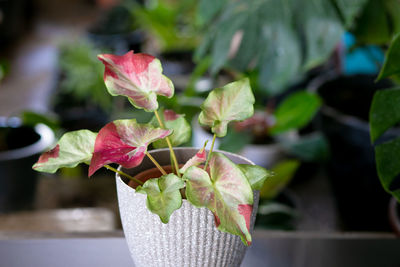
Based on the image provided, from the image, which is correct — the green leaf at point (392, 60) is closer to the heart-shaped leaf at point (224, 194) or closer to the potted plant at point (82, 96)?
the heart-shaped leaf at point (224, 194)

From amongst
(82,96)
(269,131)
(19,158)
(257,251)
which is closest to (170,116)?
(257,251)

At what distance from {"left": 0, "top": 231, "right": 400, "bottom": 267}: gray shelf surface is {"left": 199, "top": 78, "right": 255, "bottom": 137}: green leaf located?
0.76 feet

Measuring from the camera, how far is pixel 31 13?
15.0 ft

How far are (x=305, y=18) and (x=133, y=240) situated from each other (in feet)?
2.27

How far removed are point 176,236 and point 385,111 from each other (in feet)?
1.11

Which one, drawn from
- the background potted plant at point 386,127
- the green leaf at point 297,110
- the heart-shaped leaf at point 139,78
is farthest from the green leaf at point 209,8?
the heart-shaped leaf at point 139,78

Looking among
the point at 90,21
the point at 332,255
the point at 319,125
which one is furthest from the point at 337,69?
the point at 90,21

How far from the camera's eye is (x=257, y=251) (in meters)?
0.60

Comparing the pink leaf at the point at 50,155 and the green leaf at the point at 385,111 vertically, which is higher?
the pink leaf at the point at 50,155

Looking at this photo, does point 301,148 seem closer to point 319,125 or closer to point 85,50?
point 319,125

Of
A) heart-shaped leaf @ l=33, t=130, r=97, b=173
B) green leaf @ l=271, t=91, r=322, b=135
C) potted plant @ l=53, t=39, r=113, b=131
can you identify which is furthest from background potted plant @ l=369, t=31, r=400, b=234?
potted plant @ l=53, t=39, r=113, b=131

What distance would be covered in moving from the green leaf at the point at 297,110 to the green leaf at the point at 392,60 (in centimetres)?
49

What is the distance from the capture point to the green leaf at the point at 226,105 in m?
0.43

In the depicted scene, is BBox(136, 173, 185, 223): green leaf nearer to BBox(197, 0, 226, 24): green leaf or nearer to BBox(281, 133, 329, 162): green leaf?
BBox(197, 0, 226, 24): green leaf
